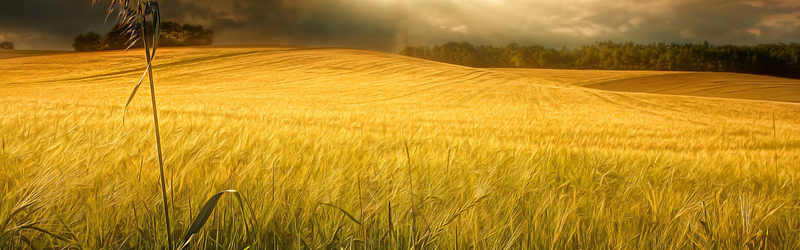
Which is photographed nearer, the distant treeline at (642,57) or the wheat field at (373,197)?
the wheat field at (373,197)

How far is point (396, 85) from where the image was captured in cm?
1970

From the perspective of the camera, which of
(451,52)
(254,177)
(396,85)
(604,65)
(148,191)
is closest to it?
(148,191)

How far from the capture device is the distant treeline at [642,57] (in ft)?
154

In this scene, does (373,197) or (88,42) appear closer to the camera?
(373,197)

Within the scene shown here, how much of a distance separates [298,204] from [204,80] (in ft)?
74.2

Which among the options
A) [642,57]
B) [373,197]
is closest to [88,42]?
[373,197]

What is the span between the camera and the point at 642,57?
51656 millimetres

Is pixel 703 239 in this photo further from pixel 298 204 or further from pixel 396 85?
pixel 396 85

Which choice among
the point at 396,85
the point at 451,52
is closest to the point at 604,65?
the point at 451,52

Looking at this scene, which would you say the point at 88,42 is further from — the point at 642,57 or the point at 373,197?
the point at 642,57

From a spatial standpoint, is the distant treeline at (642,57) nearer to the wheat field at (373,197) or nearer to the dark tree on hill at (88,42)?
the dark tree on hill at (88,42)

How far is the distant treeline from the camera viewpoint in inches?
1850

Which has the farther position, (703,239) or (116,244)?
(703,239)

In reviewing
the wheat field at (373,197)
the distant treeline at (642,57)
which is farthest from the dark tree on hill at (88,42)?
the wheat field at (373,197)
